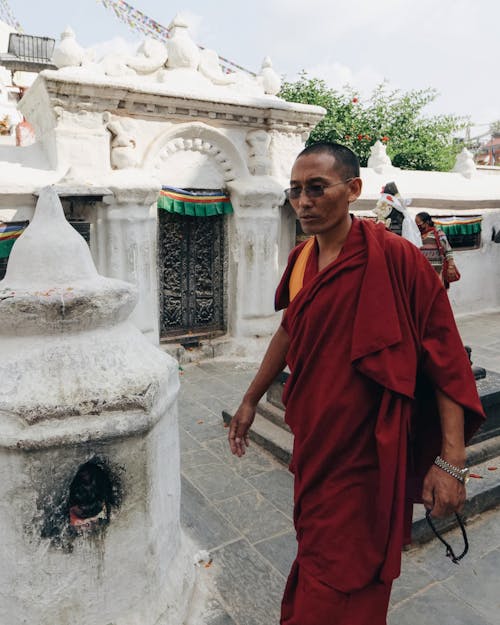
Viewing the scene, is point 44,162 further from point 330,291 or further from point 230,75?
point 330,291

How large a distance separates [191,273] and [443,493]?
18.5 ft

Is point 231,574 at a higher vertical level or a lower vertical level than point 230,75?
lower

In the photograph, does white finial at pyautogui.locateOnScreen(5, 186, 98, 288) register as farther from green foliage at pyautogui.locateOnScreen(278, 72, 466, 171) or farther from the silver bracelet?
green foliage at pyautogui.locateOnScreen(278, 72, 466, 171)

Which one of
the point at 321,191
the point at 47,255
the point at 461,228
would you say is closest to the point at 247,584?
the point at 47,255

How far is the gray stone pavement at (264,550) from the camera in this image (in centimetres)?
262

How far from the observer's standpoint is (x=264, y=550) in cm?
307

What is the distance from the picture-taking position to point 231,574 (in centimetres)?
285

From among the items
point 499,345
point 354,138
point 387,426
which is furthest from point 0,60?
Answer: point 387,426

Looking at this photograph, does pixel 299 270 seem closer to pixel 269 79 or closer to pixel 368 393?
pixel 368 393

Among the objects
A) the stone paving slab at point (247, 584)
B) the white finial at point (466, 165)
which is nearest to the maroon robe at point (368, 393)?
the stone paving slab at point (247, 584)

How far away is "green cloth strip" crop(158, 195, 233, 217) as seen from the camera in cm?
647

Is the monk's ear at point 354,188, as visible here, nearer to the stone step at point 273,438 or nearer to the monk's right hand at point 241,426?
the monk's right hand at point 241,426

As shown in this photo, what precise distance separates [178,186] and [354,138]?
9.81 m

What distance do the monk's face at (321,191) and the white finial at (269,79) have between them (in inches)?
232
